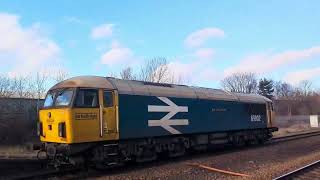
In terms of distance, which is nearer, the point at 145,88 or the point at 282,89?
the point at 145,88

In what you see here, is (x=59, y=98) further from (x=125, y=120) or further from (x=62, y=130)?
(x=125, y=120)

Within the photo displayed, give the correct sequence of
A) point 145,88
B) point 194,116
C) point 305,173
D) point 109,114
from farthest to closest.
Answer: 1. point 194,116
2. point 145,88
3. point 109,114
4. point 305,173

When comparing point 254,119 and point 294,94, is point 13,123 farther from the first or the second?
point 294,94

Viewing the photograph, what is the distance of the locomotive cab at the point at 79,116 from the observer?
→ 46.0ft

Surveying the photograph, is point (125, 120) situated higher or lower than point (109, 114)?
lower

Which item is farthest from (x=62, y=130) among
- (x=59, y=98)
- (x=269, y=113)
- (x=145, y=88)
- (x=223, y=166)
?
(x=269, y=113)

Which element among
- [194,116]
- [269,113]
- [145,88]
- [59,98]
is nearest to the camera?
[59,98]

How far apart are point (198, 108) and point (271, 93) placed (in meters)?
96.8

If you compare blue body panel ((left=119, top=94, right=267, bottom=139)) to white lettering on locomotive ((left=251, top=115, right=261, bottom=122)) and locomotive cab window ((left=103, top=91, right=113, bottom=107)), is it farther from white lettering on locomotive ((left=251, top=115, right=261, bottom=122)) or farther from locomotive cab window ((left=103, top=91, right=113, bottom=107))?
locomotive cab window ((left=103, top=91, right=113, bottom=107))

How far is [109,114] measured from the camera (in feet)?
50.0

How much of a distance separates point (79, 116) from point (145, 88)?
3937 mm

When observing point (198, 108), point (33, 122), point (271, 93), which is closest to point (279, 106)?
point (271, 93)

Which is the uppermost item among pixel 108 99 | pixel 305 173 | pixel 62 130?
pixel 108 99

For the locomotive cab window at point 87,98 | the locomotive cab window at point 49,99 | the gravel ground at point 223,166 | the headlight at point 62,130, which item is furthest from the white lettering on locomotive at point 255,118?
the headlight at point 62,130
